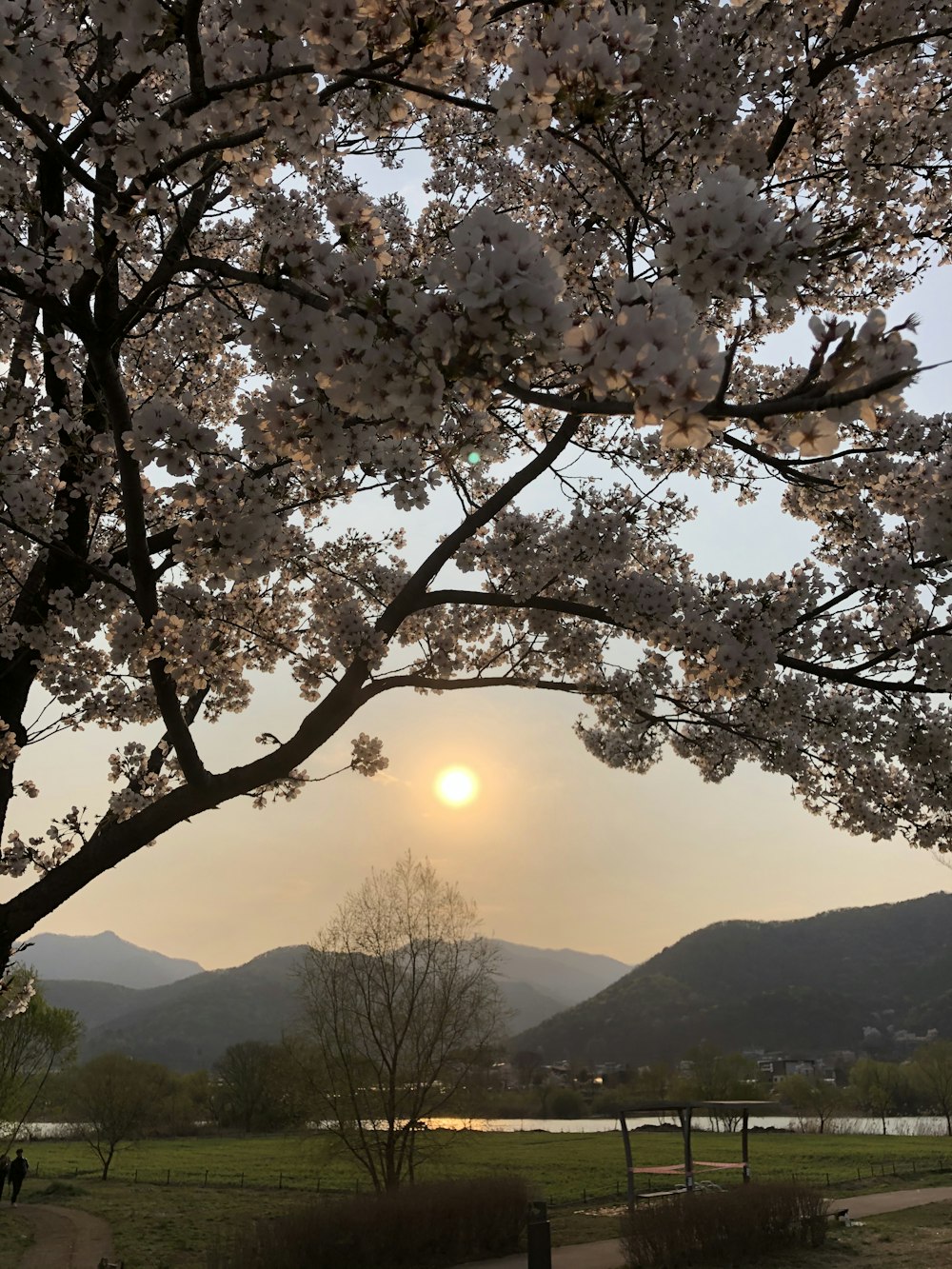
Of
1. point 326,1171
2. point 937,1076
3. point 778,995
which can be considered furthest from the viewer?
point 778,995

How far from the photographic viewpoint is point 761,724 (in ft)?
21.9

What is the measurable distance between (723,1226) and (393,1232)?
17.2 feet

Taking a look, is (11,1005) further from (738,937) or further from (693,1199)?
(738,937)

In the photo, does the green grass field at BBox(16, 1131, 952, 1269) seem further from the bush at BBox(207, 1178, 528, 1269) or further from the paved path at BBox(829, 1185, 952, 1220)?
the paved path at BBox(829, 1185, 952, 1220)

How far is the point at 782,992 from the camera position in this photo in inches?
4449

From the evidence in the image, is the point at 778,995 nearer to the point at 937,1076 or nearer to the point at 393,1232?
the point at 937,1076

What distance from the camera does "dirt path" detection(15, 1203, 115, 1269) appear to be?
1561cm

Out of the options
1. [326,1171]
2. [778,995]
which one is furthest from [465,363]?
[778,995]

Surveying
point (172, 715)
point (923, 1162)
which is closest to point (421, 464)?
point (172, 715)

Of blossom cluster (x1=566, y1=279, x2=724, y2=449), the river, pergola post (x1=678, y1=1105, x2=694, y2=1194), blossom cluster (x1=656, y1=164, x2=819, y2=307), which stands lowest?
the river

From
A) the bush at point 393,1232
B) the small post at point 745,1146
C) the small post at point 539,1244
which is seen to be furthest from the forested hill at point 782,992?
the small post at point 539,1244

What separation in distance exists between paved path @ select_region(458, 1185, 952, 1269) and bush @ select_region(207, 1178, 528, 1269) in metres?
0.49

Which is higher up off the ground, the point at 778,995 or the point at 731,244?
the point at 731,244

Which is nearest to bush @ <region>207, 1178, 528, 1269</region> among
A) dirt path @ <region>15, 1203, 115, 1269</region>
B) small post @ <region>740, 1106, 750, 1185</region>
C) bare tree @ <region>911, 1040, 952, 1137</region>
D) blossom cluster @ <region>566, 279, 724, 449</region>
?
dirt path @ <region>15, 1203, 115, 1269</region>
